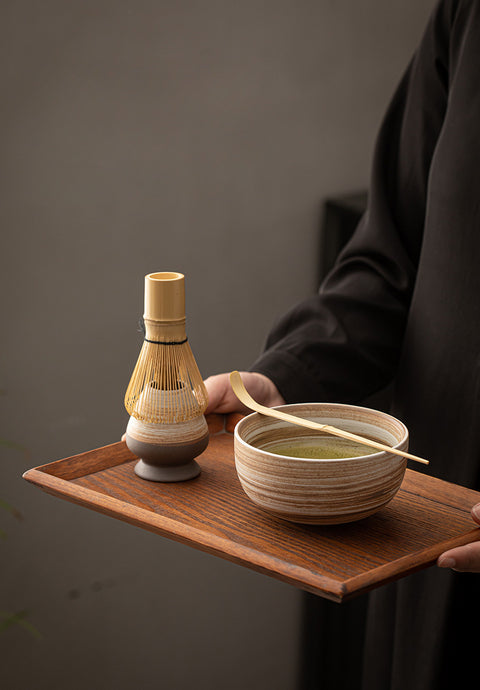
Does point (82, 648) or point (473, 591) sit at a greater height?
point (473, 591)

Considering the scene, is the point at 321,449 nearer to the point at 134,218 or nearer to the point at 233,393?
the point at 233,393

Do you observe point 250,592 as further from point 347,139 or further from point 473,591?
point 347,139

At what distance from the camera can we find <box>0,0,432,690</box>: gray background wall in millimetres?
→ 1414

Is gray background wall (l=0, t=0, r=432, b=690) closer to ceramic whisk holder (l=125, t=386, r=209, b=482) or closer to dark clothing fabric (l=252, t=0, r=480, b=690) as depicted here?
dark clothing fabric (l=252, t=0, r=480, b=690)

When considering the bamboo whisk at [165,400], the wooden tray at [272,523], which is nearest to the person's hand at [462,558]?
the wooden tray at [272,523]

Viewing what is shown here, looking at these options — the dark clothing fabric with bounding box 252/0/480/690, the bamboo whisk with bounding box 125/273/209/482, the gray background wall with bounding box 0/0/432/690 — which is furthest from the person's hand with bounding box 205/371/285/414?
the gray background wall with bounding box 0/0/432/690

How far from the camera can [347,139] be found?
1.69 m

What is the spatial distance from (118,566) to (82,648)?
0.21 metres

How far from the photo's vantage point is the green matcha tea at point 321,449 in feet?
2.31

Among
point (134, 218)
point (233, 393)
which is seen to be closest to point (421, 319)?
point (233, 393)

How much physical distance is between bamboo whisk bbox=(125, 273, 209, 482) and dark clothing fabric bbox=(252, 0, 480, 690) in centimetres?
22

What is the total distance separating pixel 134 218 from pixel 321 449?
0.97 meters

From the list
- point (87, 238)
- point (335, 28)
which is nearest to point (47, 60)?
point (87, 238)

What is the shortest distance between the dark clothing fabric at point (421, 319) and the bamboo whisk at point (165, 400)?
22cm
